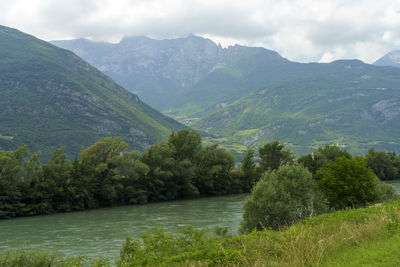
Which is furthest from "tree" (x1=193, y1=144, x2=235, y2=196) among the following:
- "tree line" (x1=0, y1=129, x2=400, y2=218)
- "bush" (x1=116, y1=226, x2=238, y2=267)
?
"bush" (x1=116, y1=226, x2=238, y2=267)

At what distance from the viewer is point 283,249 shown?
671 inches

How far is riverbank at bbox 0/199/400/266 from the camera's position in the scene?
14797 mm

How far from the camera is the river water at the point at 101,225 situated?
42.7m

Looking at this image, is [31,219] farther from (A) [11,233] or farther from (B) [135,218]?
(B) [135,218]

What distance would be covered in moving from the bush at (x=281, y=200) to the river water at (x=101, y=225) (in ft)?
13.7

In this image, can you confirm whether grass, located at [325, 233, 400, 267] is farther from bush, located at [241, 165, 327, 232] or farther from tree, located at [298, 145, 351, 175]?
tree, located at [298, 145, 351, 175]

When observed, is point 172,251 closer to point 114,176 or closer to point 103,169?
point 114,176

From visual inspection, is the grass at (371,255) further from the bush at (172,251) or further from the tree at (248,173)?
the tree at (248,173)

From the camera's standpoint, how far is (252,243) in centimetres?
1917

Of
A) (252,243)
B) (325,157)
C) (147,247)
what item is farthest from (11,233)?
(325,157)

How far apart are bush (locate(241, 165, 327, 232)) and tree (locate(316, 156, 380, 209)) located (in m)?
2.41

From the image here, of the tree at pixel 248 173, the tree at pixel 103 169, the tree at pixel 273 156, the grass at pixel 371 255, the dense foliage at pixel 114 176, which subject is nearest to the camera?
the grass at pixel 371 255

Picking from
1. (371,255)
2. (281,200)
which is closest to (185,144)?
(281,200)

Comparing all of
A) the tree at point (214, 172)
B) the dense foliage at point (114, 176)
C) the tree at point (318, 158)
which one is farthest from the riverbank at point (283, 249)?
the tree at point (318, 158)
